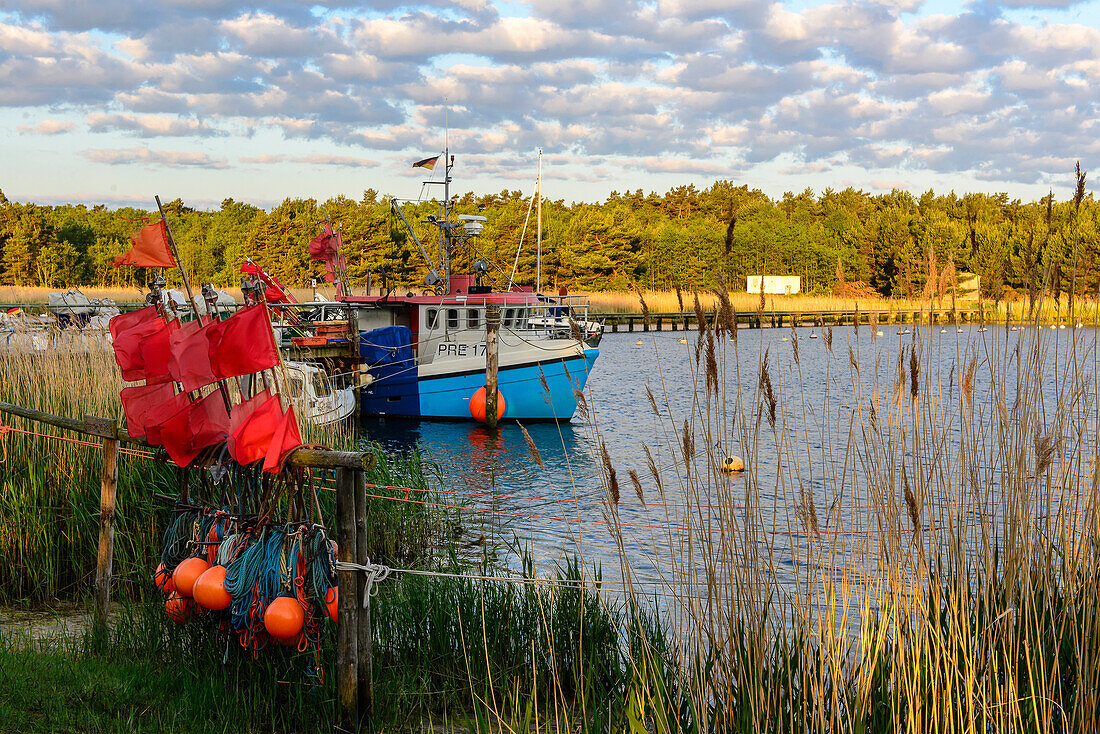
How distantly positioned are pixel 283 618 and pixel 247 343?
1.02 metres

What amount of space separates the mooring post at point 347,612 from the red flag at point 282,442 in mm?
249

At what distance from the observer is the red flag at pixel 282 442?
11.2 feet

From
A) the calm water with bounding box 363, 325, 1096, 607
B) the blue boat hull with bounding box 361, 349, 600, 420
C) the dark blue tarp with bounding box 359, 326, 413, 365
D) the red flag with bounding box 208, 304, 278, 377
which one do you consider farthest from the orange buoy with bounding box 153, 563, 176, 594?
the dark blue tarp with bounding box 359, 326, 413, 365

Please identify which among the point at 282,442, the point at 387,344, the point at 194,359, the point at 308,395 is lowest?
the point at 308,395

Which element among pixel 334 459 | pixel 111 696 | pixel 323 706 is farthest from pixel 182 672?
pixel 334 459

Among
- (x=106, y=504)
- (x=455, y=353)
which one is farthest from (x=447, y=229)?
(x=106, y=504)

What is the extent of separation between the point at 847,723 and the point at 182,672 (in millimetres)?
2559

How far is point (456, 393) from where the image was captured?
60.0 ft

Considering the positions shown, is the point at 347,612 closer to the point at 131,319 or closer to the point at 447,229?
the point at 131,319

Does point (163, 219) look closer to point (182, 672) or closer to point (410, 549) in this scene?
point (182, 672)

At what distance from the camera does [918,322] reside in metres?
3.41

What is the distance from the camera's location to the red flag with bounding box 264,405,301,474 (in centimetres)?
342

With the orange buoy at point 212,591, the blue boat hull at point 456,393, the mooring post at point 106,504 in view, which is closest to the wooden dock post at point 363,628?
the orange buoy at point 212,591

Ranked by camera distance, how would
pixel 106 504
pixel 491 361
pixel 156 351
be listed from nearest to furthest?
1. pixel 156 351
2. pixel 106 504
3. pixel 491 361
